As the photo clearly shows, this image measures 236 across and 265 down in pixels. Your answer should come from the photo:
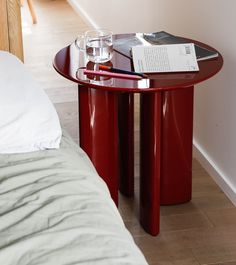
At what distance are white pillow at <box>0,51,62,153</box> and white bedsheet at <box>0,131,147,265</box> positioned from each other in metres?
0.02

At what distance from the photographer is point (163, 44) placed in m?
1.89

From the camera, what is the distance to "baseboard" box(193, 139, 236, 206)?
7.04 feet

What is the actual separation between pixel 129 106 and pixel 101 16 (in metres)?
2.15

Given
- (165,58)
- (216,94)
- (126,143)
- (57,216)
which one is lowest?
(126,143)

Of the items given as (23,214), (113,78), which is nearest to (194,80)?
(113,78)

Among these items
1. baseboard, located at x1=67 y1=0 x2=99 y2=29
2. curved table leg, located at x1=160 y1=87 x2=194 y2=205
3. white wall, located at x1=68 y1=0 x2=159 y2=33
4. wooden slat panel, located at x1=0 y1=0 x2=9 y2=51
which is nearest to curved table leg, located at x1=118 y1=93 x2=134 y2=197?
curved table leg, located at x1=160 y1=87 x2=194 y2=205

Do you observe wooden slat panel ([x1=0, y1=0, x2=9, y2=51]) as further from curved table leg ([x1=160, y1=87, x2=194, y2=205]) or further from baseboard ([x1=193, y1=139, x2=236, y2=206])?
baseboard ([x1=193, y1=139, x2=236, y2=206])

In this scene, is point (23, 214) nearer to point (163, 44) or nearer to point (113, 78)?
point (113, 78)

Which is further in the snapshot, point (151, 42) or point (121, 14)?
point (121, 14)

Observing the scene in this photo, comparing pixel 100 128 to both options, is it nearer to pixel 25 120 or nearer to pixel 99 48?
pixel 99 48

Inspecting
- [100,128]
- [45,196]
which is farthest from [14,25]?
[45,196]

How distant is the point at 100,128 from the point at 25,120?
495 mm


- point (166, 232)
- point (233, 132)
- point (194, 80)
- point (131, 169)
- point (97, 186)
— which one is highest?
point (194, 80)

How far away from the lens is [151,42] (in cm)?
194
